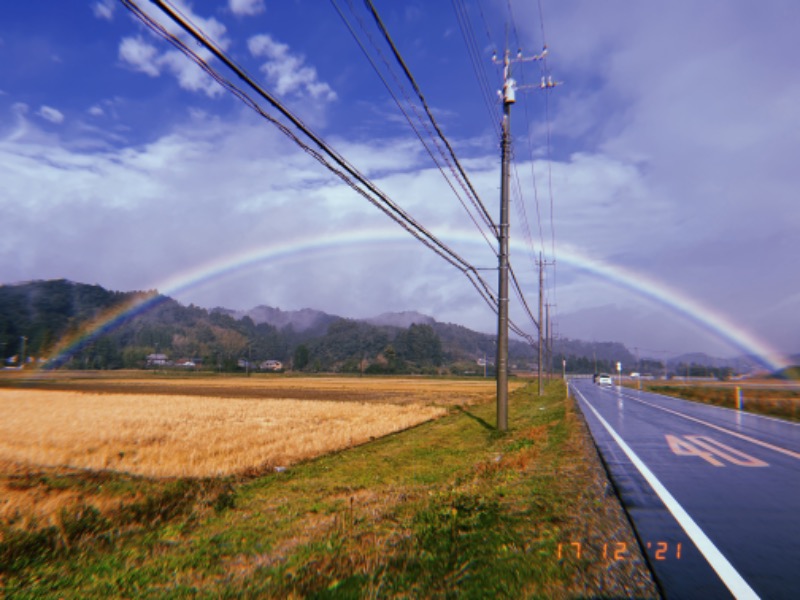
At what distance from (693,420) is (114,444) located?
18154 millimetres

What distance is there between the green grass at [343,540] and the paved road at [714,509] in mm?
396

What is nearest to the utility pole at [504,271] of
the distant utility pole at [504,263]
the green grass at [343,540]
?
the distant utility pole at [504,263]

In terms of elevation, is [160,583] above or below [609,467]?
below

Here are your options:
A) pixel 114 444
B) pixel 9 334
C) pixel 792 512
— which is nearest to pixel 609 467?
pixel 792 512

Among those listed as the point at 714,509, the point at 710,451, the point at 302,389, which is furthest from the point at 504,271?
the point at 302,389

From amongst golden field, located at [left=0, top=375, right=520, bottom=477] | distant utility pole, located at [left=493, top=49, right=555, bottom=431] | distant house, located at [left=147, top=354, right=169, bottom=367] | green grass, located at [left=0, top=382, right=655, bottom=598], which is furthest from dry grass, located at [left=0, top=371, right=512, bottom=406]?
distant house, located at [left=147, top=354, right=169, bottom=367]

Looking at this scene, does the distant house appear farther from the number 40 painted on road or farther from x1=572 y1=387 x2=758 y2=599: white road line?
x1=572 y1=387 x2=758 y2=599: white road line

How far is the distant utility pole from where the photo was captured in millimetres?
14984

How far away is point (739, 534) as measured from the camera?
5.21 m

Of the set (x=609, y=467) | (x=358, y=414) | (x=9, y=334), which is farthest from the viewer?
(x=9, y=334)

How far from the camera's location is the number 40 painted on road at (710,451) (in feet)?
31.1

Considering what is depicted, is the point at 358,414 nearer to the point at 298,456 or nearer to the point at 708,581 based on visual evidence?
the point at 298,456

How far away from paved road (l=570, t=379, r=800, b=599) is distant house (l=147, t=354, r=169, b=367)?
Answer: 178208mm

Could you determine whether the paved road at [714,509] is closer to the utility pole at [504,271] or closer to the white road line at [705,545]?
the white road line at [705,545]
